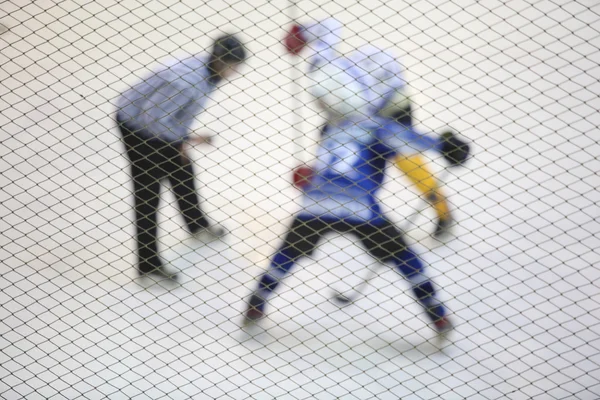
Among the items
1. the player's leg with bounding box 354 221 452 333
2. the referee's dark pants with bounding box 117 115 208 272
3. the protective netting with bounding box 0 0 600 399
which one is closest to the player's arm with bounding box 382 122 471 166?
the protective netting with bounding box 0 0 600 399

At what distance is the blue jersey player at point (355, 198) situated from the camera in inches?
127

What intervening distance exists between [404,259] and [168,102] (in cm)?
117

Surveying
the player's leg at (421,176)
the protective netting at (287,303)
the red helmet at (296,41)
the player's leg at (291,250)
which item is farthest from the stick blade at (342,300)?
the red helmet at (296,41)

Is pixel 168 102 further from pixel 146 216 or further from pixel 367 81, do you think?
pixel 367 81

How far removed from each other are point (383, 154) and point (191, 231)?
1282 millimetres

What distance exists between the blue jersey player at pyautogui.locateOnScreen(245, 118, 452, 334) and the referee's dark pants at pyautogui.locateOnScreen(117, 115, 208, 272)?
66cm

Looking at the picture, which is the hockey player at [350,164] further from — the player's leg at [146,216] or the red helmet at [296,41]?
the player's leg at [146,216]

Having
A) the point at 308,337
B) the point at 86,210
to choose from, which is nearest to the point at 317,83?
the point at 308,337

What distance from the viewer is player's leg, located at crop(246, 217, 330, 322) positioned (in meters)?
3.32

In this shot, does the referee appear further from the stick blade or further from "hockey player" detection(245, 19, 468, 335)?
the stick blade

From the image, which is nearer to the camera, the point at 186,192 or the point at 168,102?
the point at 168,102

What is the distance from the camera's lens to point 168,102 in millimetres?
→ 3527

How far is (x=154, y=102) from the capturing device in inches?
139

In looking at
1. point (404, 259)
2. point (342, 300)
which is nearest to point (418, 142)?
point (404, 259)
